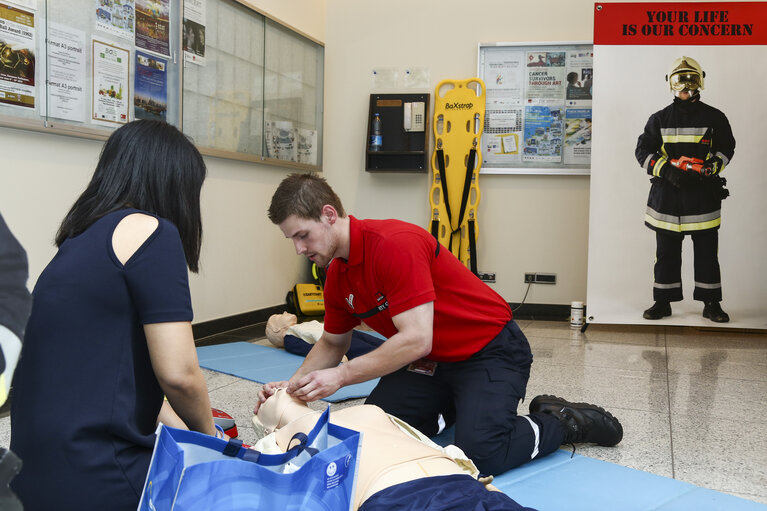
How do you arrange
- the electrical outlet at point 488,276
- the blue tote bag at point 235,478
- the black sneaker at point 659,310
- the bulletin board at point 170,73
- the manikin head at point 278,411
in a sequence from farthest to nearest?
the electrical outlet at point 488,276
the black sneaker at point 659,310
the bulletin board at point 170,73
the manikin head at point 278,411
the blue tote bag at point 235,478

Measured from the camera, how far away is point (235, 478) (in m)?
1.02

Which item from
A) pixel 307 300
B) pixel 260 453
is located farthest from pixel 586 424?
pixel 307 300

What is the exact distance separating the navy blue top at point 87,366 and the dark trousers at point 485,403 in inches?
45.0

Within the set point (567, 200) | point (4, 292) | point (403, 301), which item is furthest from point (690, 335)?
point (4, 292)

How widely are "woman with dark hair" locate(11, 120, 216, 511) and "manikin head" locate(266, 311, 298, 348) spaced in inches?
109

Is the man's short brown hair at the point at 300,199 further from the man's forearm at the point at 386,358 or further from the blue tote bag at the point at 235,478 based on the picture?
the blue tote bag at the point at 235,478

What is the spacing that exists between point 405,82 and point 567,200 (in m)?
1.59

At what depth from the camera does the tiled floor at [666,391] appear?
2.17 metres

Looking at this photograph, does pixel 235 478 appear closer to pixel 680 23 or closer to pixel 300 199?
pixel 300 199

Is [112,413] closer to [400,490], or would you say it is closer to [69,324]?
[69,324]

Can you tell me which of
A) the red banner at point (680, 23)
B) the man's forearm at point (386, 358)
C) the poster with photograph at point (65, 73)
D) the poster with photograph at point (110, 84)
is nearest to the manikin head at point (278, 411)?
the man's forearm at point (386, 358)

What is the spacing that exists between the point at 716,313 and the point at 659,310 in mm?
358

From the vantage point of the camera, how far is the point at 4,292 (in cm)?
50

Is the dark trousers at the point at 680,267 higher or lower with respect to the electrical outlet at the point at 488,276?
higher
